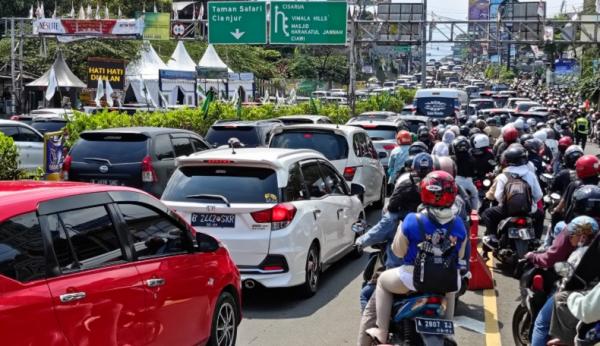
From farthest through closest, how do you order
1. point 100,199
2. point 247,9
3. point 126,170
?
1. point 247,9
2. point 126,170
3. point 100,199

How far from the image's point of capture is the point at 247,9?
31891mm

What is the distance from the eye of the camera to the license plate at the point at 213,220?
315 inches

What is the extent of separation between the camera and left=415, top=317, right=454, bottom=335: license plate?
496cm

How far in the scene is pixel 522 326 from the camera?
6.43m

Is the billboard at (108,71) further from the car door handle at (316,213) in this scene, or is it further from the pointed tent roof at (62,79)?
the car door handle at (316,213)

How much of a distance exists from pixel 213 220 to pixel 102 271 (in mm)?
3302

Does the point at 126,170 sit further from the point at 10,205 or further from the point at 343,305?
the point at 10,205

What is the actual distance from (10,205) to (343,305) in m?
4.78

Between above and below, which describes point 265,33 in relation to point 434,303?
above

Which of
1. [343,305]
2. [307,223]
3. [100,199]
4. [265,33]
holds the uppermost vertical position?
[265,33]

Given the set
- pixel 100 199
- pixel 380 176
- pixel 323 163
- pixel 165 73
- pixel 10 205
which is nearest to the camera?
pixel 10 205

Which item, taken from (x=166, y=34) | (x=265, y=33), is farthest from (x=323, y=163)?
(x=166, y=34)

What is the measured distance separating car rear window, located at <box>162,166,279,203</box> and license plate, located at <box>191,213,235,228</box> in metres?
0.17

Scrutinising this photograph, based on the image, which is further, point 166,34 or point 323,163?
point 166,34
